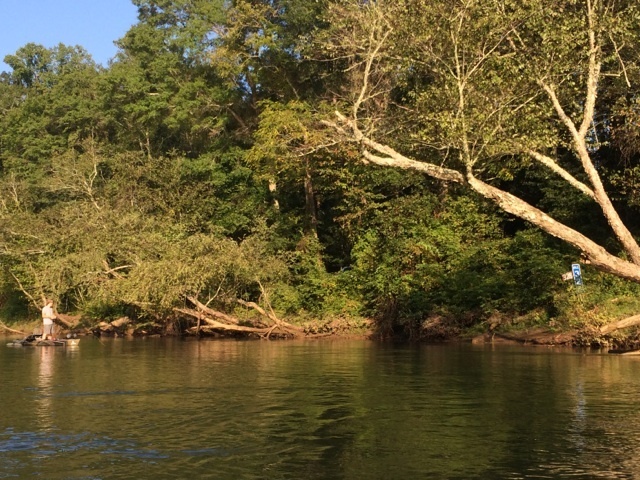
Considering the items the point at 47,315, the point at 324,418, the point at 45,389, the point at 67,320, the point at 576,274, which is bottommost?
the point at 324,418

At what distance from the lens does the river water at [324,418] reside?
10.4m

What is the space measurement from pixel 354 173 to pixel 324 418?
26.9 meters

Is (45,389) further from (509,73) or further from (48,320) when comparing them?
(509,73)

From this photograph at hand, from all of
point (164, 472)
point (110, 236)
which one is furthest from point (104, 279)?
point (164, 472)

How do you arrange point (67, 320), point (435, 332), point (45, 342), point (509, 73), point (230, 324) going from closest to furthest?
point (509, 73) < point (45, 342) < point (435, 332) < point (230, 324) < point (67, 320)

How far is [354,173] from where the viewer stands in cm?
4000

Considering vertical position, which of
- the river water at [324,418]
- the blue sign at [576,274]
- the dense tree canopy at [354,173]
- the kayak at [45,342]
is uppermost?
the dense tree canopy at [354,173]

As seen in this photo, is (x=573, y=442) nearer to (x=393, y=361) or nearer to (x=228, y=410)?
(x=228, y=410)

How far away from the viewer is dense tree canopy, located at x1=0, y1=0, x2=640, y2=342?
25234mm

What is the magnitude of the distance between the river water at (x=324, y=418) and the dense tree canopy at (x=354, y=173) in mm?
7704

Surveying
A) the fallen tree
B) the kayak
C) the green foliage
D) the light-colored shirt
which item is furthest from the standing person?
the fallen tree

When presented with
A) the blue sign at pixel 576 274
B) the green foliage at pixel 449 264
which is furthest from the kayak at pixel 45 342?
the blue sign at pixel 576 274

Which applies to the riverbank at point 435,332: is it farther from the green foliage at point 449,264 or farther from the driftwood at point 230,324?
the green foliage at point 449,264

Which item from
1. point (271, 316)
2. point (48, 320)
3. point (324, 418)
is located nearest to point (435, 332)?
point (271, 316)
